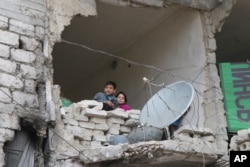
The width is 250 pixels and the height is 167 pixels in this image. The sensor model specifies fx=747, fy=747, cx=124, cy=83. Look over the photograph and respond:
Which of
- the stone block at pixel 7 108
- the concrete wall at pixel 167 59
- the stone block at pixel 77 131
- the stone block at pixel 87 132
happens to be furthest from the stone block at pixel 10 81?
the concrete wall at pixel 167 59

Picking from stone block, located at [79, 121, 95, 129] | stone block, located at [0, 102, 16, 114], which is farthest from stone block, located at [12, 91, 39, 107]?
stone block, located at [79, 121, 95, 129]

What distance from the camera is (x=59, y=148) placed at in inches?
376

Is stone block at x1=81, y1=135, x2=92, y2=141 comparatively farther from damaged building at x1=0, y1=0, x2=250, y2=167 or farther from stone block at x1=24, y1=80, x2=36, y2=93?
stone block at x1=24, y1=80, x2=36, y2=93

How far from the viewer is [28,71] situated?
31.6ft

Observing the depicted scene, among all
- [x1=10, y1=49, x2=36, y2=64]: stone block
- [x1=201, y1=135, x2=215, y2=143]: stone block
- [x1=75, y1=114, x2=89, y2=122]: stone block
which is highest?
[x1=10, y1=49, x2=36, y2=64]: stone block

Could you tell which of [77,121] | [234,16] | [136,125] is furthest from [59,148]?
[234,16]

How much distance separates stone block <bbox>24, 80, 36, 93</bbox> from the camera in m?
9.54

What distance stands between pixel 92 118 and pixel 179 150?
59.0 inches

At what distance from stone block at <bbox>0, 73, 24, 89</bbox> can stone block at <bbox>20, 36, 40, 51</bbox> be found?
516mm

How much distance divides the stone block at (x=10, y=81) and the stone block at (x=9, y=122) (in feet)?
1.42

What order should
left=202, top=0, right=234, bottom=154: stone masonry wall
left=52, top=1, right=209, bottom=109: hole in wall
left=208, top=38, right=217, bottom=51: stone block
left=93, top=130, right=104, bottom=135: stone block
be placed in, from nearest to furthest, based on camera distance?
1. left=93, top=130, right=104, bottom=135: stone block
2. left=202, top=0, right=234, bottom=154: stone masonry wall
3. left=208, top=38, right=217, bottom=51: stone block
4. left=52, top=1, right=209, bottom=109: hole in wall

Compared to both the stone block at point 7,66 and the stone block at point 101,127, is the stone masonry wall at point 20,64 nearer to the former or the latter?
the stone block at point 7,66

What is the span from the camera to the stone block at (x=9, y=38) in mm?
9648

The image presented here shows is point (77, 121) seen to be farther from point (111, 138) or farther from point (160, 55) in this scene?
point (160, 55)
